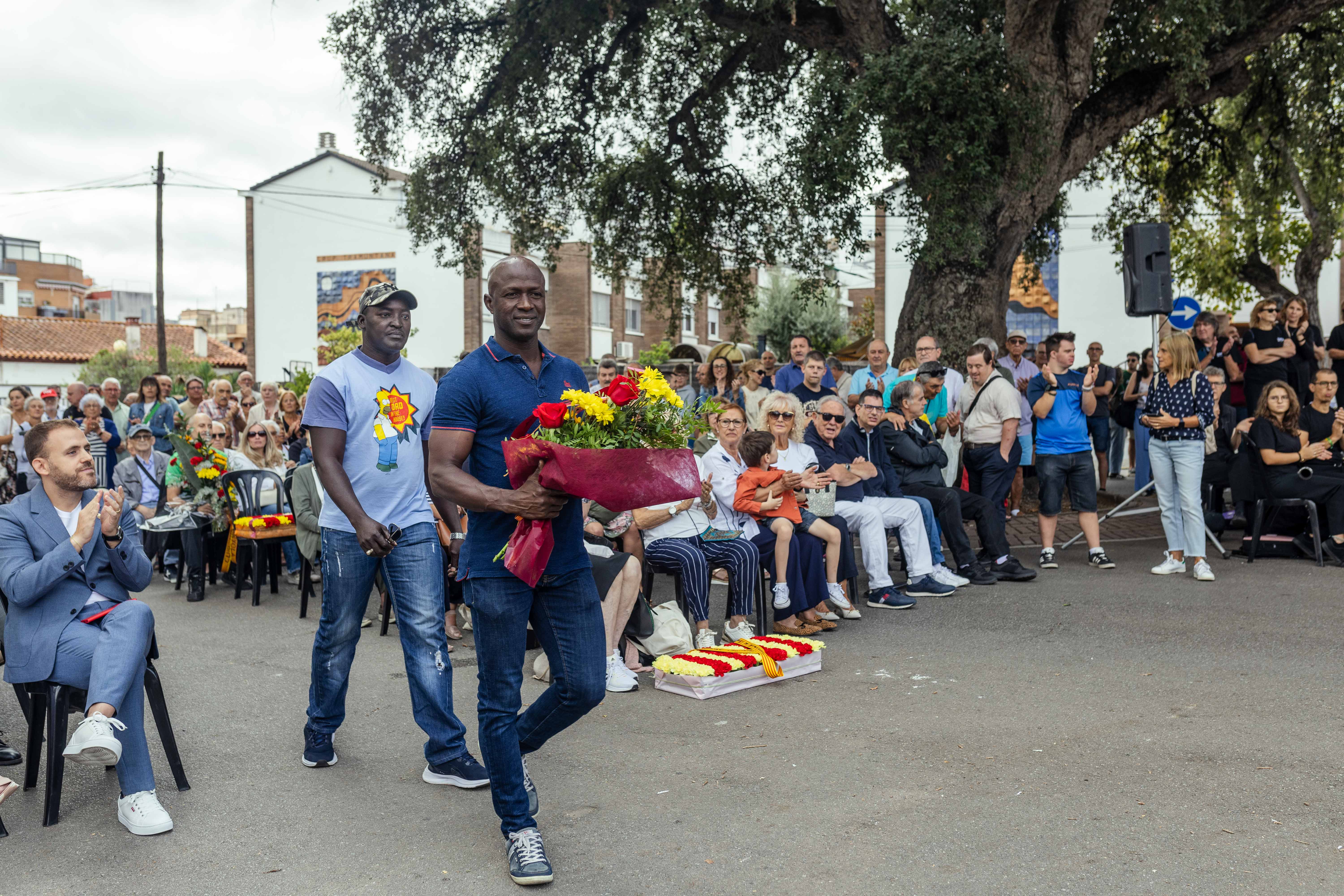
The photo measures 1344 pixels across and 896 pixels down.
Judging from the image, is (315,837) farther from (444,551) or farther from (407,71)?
(407,71)

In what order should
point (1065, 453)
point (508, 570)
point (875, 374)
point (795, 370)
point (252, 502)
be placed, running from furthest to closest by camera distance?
point (795, 370)
point (875, 374)
point (1065, 453)
point (252, 502)
point (508, 570)

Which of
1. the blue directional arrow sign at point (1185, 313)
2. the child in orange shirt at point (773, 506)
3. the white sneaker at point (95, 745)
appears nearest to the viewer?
the white sneaker at point (95, 745)

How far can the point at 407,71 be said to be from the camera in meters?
14.8

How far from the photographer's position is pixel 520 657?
3.77 meters

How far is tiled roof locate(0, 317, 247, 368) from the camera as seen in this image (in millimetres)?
54000

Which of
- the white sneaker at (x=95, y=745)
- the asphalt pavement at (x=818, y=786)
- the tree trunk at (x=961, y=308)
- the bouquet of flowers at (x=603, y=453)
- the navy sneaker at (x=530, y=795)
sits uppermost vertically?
the tree trunk at (x=961, y=308)

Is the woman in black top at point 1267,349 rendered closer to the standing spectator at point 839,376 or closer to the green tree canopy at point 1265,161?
the green tree canopy at point 1265,161

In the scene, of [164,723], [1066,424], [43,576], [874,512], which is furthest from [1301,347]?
[43,576]

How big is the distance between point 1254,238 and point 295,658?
2175 centimetres

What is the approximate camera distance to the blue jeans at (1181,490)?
957 cm

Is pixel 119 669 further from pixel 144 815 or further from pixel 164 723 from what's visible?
pixel 144 815

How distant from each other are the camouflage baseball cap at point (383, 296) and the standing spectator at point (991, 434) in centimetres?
634

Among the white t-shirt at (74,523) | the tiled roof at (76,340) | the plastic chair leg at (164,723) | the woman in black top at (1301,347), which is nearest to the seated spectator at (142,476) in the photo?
the white t-shirt at (74,523)

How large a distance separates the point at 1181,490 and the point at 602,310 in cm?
4297
